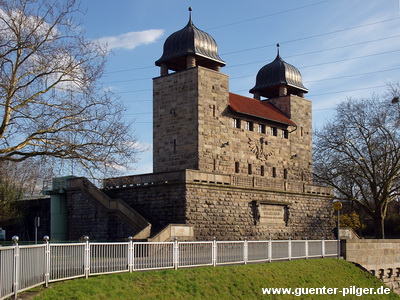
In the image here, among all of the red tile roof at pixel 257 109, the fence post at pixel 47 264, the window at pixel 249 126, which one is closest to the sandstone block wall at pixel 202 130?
the window at pixel 249 126

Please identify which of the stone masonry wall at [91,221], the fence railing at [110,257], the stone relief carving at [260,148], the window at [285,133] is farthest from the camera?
the window at [285,133]

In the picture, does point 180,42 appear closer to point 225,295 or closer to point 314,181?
point 314,181

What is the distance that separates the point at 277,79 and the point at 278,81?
306 mm

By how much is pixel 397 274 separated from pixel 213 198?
40.9 feet

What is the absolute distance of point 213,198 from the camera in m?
Answer: 35.2

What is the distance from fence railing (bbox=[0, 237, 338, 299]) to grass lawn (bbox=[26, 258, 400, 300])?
365 millimetres

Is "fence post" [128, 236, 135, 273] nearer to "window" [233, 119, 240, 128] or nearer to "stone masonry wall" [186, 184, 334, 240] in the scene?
"stone masonry wall" [186, 184, 334, 240]

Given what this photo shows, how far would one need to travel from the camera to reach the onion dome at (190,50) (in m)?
39.7

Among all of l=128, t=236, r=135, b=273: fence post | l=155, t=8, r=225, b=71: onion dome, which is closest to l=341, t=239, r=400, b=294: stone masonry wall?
l=128, t=236, r=135, b=273: fence post

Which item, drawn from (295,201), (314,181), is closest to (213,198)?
(295,201)

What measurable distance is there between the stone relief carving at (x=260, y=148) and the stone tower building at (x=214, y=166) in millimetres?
77

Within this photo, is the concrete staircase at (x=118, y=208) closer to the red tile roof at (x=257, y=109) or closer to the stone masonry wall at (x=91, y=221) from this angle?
the stone masonry wall at (x=91, y=221)

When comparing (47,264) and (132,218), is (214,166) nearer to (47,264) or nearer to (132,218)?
(132,218)

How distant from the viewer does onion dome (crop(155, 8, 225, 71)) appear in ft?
130
